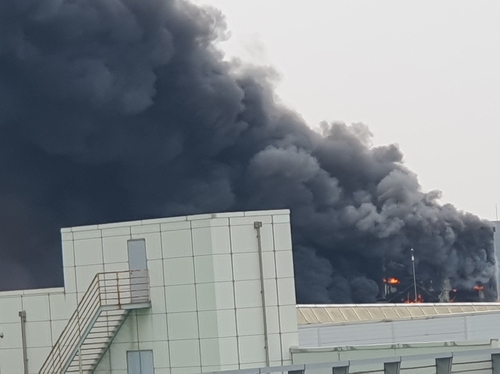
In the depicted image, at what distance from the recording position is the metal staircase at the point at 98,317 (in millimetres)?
39594

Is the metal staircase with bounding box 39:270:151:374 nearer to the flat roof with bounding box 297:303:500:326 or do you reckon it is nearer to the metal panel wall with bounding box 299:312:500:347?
the metal panel wall with bounding box 299:312:500:347

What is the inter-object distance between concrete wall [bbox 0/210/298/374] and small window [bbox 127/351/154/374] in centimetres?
21

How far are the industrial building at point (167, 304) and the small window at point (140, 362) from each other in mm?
31

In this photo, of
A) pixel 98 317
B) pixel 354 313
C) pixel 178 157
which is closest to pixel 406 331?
pixel 354 313

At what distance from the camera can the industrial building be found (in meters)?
39.0

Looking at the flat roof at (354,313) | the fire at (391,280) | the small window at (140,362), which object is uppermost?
the fire at (391,280)

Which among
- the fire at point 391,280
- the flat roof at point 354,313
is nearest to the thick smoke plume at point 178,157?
the fire at point 391,280

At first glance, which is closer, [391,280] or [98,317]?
[98,317]

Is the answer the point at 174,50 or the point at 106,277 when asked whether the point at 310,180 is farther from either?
the point at 106,277

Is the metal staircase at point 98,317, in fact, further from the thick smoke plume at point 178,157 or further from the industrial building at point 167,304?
the thick smoke plume at point 178,157

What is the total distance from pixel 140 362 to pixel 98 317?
6.79 feet

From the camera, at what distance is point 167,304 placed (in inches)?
1561

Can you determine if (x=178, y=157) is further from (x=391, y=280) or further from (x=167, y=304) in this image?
→ (x=167, y=304)

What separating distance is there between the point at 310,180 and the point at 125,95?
1993cm
